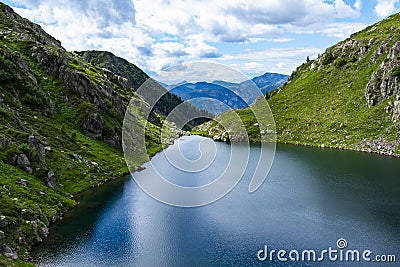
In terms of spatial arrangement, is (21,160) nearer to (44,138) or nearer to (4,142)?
(4,142)

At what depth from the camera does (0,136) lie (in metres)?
63.3

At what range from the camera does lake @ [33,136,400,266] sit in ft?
151

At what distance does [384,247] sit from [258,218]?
19178 mm

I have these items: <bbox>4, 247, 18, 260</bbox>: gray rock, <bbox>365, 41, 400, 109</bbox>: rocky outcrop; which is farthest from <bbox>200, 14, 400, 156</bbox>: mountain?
<bbox>4, 247, 18, 260</bbox>: gray rock

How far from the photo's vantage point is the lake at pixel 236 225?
46156mm

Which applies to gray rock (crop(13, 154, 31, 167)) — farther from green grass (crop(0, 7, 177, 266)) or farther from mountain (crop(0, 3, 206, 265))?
green grass (crop(0, 7, 177, 266))

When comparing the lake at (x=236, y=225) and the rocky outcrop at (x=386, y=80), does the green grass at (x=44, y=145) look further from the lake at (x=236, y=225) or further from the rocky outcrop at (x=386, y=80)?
the rocky outcrop at (x=386, y=80)

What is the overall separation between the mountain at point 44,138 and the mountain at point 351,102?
67529 mm

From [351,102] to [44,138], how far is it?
127033mm

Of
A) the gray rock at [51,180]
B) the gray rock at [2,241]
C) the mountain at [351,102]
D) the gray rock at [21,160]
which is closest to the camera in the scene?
the gray rock at [2,241]

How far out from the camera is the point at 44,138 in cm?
8038

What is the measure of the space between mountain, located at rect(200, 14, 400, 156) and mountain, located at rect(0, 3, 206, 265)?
67529mm

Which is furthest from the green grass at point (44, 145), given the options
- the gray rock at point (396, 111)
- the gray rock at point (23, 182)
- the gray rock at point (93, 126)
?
the gray rock at point (396, 111)

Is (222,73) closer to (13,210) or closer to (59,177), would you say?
(13,210)
